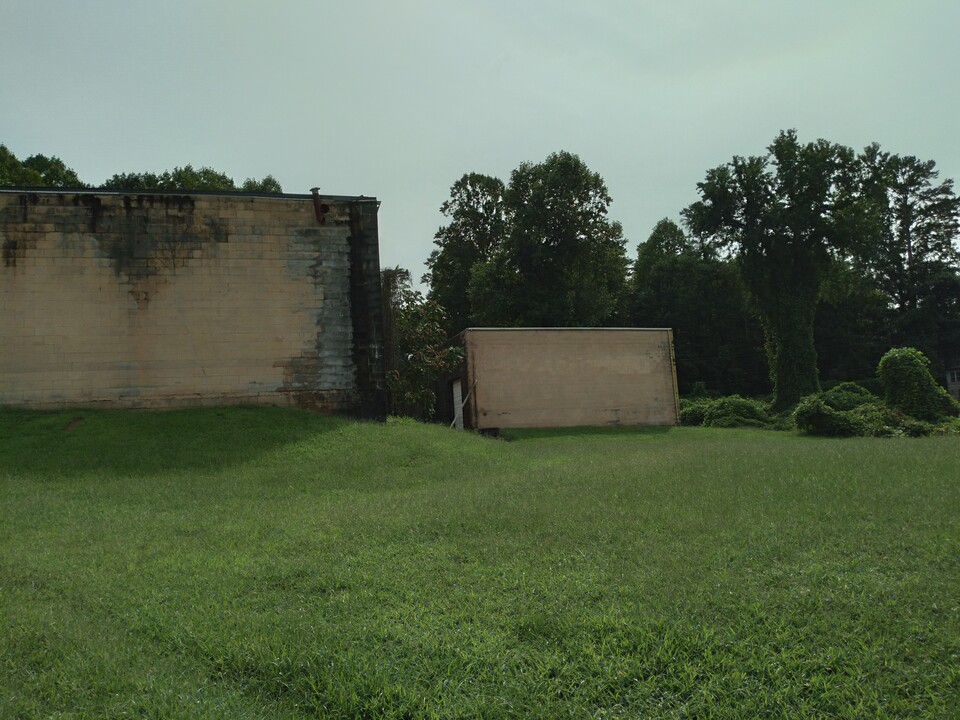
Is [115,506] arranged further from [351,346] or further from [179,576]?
[351,346]

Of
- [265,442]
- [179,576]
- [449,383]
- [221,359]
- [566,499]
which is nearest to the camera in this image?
[179,576]

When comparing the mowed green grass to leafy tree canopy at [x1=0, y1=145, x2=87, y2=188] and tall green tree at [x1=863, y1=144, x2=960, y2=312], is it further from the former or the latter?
tall green tree at [x1=863, y1=144, x2=960, y2=312]

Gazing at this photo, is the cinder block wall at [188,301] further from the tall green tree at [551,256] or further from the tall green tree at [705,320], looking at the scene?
the tall green tree at [705,320]

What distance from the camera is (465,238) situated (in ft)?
134

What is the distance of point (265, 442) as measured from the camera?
13031 millimetres

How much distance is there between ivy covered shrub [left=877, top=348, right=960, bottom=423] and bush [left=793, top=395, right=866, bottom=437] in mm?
3500

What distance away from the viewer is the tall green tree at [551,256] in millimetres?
33969

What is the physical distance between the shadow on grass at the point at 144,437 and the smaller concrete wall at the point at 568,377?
834cm

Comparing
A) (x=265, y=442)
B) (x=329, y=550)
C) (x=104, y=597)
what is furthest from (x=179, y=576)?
(x=265, y=442)

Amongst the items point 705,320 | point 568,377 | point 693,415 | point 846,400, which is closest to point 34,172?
point 568,377

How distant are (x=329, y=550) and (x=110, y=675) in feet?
7.50

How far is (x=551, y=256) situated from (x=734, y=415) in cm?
1170

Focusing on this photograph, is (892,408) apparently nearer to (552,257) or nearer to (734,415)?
(734,415)

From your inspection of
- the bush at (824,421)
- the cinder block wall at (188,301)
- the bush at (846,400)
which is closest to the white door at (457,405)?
the cinder block wall at (188,301)
